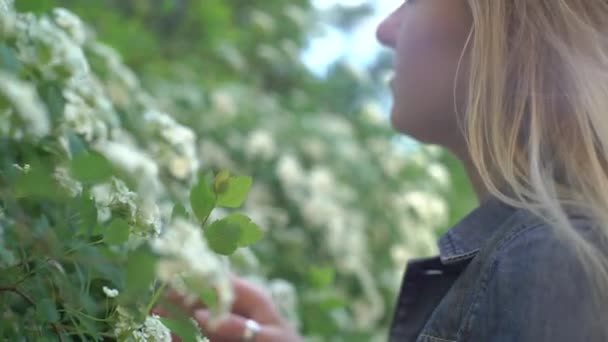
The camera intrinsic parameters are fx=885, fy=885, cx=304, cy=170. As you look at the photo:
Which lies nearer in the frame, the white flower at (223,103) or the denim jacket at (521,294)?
the denim jacket at (521,294)

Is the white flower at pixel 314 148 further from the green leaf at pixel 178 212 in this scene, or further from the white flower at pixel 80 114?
the green leaf at pixel 178 212

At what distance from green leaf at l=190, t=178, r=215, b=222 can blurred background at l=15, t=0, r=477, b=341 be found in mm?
898

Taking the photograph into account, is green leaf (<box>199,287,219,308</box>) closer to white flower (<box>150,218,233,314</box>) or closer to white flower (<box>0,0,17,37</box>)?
white flower (<box>150,218,233,314</box>)

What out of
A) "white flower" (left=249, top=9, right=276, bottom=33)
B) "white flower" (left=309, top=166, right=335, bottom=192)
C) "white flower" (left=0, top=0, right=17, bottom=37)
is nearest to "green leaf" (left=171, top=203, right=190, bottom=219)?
"white flower" (left=0, top=0, right=17, bottom=37)

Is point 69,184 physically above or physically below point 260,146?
below

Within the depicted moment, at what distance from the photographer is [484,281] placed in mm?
1099

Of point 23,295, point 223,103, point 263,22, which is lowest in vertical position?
point 23,295

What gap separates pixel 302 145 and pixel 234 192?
195cm

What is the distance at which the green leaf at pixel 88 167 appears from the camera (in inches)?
31.8

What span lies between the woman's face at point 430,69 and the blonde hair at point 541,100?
0.23 feet

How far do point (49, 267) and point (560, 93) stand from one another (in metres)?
0.76

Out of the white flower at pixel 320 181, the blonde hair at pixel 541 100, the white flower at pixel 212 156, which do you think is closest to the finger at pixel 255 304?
the blonde hair at pixel 541 100


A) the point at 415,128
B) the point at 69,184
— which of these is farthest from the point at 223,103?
the point at 69,184

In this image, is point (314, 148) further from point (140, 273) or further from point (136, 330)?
point (140, 273)
